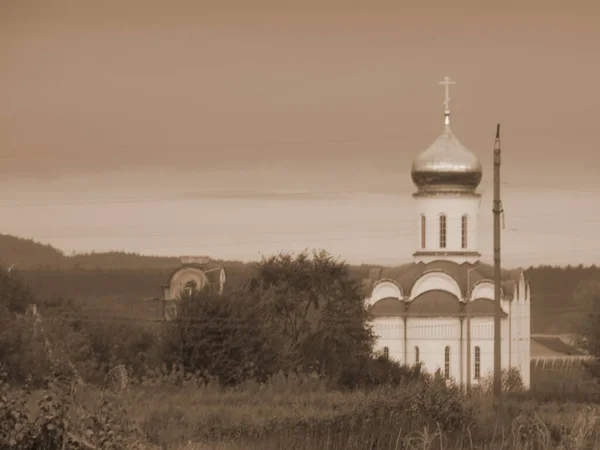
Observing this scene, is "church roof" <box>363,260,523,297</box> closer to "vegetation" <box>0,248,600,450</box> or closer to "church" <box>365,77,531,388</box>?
"church" <box>365,77,531,388</box>

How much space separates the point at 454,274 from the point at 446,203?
231 centimetres

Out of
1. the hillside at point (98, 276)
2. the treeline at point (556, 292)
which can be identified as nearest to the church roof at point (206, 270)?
the hillside at point (98, 276)

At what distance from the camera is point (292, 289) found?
42.4m

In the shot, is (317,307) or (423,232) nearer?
(317,307)

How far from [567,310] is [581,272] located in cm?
625

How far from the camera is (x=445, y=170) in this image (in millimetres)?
52625

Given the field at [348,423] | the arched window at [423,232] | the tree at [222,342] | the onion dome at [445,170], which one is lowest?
the field at [348,423]

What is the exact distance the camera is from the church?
50531 mm

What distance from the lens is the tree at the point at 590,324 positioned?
139ft

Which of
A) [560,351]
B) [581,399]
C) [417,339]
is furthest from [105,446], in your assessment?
[560,351]

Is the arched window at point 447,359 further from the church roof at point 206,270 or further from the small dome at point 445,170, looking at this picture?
the church roof at point 206,270

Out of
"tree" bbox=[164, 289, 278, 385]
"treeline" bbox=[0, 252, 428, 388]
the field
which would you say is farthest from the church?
the field

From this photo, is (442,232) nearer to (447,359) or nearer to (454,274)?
(454,274)

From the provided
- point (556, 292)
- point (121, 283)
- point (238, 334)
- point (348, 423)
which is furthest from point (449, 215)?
point (348, 423)
